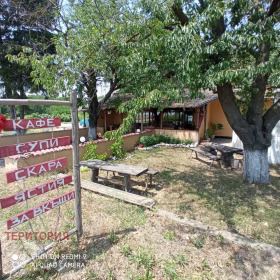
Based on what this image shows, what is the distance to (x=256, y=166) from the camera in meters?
5.59

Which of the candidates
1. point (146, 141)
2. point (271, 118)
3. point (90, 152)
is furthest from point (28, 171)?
point (146, 141)

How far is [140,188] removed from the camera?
5480 millimetres

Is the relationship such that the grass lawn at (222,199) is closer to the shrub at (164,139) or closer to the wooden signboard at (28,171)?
the wooden signboard at (28,171)

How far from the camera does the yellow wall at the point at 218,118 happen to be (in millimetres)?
15008

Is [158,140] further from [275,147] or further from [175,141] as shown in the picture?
[275,147]

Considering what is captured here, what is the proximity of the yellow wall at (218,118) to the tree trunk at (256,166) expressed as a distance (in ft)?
31.7

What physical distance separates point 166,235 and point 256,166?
3996mm

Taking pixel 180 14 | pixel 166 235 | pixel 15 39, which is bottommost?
pixel 166 235

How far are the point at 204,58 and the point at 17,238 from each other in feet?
17.2

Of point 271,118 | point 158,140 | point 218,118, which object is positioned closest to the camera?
point 271,118

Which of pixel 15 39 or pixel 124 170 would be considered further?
pixel 15 39

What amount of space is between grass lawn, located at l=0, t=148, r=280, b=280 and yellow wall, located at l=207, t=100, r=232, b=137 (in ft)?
34.1

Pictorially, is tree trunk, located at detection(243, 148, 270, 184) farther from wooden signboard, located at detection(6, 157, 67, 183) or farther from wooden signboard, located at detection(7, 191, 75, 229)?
wooden signboard, located at detection(6, 157, 67, 183)

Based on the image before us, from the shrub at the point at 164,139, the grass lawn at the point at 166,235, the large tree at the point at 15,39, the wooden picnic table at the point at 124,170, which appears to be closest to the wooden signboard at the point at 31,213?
the grass lawn at the point at 166,235
